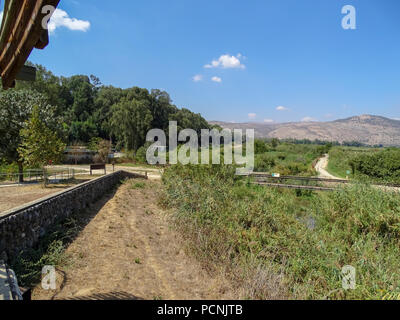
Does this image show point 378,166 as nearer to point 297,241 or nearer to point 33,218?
point 297,241

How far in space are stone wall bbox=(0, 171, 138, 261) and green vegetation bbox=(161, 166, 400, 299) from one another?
153 inches

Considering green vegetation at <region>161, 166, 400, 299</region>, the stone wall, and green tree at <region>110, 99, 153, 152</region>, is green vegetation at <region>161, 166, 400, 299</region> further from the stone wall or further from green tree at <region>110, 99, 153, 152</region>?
green tree at <region>110, 99, 153, 152</region>

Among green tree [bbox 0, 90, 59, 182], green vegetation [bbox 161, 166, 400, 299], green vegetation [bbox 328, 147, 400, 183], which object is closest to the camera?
green vegetation [bbox 161, 166, 400, 299]

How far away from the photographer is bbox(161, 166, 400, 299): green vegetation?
5.52 metres

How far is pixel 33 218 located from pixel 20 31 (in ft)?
17.0

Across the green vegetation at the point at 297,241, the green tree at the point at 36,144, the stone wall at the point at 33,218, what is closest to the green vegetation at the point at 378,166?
the green vegetation at the point at 297,241

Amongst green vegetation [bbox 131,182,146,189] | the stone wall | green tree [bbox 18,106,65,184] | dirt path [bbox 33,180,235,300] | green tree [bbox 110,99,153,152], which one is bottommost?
dirt path [bbox 33,180,235,300]

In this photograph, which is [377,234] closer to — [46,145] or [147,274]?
[147,274]

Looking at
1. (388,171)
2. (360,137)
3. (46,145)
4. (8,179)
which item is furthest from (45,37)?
(360,137)

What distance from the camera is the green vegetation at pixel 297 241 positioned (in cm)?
552

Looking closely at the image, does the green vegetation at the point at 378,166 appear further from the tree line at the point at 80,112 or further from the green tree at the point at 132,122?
the green tree at the point at 132,122

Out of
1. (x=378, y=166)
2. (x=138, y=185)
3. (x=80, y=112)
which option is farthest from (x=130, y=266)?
(x=80, y=112)

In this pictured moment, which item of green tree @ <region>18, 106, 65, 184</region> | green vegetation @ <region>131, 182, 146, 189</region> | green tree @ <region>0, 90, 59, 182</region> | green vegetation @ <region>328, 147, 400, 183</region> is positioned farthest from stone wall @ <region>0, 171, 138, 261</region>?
green vegetation @ <region>328, 147, 400, 183</region>

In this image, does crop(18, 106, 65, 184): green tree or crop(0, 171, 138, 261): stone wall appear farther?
crop(18, 106, 65, 184): green tree
